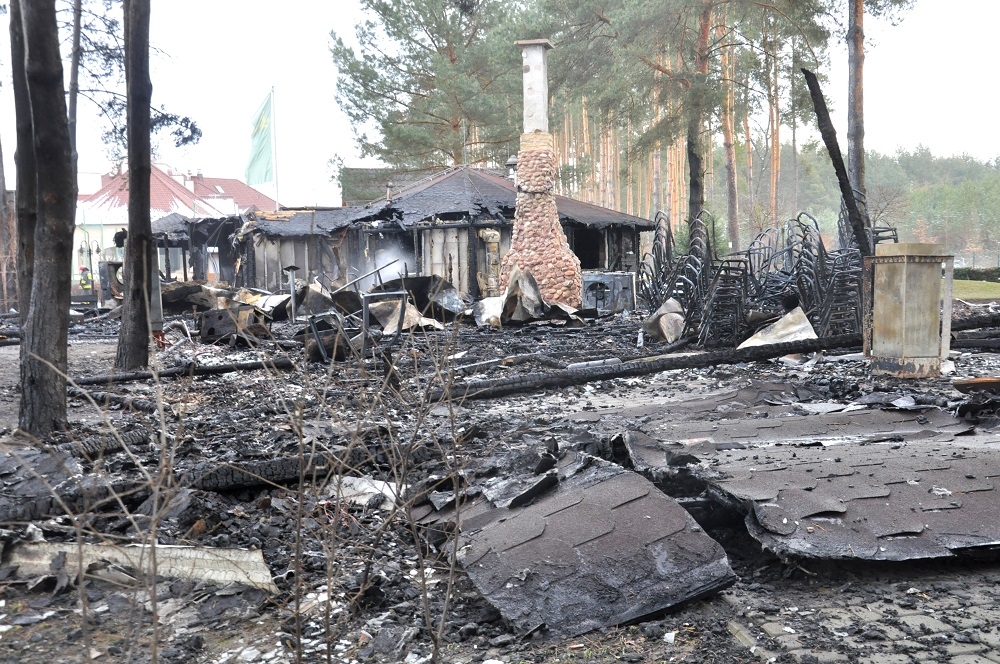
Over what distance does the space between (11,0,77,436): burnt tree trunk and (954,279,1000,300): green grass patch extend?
18.0 metres

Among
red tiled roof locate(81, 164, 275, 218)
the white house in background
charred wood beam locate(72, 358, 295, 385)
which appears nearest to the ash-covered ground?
charred wood beam locate(72, 358, 295, 385)

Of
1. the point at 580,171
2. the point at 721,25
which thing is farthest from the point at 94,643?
the point at 580,171

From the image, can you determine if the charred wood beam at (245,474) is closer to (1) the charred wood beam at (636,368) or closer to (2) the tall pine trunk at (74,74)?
(1) the charred wood beam at (636,368)

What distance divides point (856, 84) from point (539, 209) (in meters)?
7.43

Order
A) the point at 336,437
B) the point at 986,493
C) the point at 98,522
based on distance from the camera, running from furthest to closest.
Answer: the point at 336,437 → the point at 98,522 → the point at 986,493

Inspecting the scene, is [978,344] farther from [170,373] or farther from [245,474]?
[170,373]

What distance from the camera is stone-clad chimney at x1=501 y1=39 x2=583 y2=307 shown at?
65.4 feet

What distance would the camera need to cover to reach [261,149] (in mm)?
30266

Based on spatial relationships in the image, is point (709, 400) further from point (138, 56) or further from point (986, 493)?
point (138, 56)

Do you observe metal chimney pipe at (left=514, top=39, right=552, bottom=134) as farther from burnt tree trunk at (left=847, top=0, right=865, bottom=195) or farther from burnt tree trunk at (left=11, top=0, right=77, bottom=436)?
burnt tree trunk at (left=11, top=0, right=77, bottom=436)

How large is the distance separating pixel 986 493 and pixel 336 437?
13.7ft

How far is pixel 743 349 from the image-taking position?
982 centimetres

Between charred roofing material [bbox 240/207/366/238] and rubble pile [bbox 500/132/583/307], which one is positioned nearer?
rubble pile [bbox 500/132/583/307]

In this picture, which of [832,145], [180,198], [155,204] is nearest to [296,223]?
[832,145]
